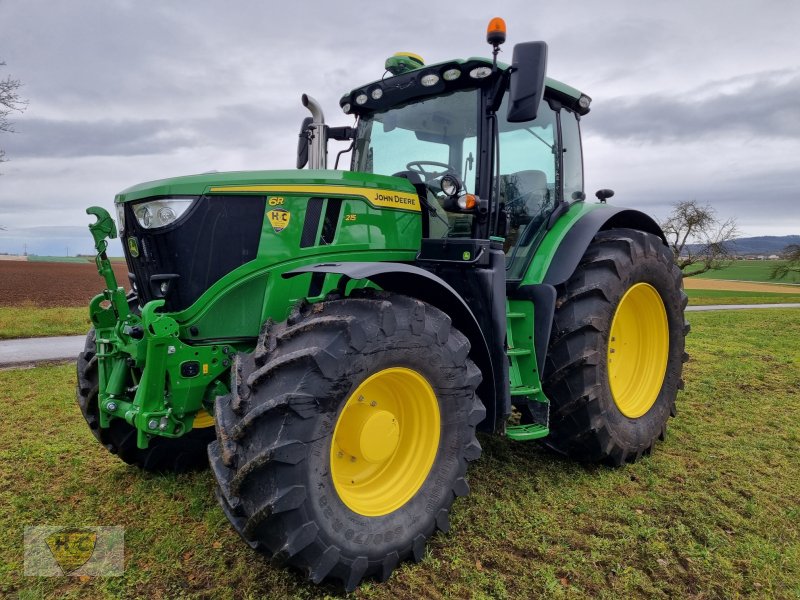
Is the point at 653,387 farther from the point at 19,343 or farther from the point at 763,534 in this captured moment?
the point at 19,343

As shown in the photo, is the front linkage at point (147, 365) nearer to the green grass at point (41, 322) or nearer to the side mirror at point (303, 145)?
the side mirror at point (303, 145)

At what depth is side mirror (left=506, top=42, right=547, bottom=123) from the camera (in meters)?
2.90

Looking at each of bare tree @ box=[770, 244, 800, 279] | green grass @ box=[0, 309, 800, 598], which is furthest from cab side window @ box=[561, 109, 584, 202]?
bare tree @ box=[770, 244, 800, 279]

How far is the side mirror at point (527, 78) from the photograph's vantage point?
9.50 ft

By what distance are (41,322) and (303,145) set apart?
29.4 feet

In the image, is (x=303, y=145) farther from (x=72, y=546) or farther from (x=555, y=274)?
(x=72, y=546)

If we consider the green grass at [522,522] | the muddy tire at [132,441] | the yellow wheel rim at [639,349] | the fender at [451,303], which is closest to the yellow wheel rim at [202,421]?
the muddy tire at [132,441]

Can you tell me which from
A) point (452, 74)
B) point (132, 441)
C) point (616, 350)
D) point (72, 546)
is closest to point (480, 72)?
point (452, 74)

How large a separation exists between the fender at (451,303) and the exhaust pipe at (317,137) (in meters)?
1.21

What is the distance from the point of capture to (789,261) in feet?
79.6

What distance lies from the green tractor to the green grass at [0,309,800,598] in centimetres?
25

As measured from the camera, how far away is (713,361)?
785cm

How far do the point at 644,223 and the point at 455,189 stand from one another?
198 centimetres

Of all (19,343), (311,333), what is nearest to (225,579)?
(311,333)
